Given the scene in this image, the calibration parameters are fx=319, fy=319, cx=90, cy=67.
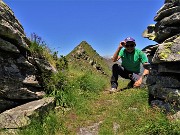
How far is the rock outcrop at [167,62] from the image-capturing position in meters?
10.9

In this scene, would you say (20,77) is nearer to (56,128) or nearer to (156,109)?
(56,128)

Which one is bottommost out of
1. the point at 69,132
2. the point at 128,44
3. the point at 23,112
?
the point at 69,132

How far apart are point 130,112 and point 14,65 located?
481 centimetres

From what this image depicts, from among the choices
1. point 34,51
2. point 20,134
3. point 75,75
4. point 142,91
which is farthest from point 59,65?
point 20,134

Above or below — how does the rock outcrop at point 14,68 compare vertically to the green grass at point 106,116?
above

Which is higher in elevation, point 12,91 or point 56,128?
point 12,91

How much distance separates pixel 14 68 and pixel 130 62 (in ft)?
20.7

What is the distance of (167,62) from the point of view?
1136 cm

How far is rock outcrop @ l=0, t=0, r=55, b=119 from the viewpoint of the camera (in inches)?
469

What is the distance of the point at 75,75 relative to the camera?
16.3 meters

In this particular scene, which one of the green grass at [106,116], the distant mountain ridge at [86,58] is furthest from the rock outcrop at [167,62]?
the distant mountain ridge at [86,58]

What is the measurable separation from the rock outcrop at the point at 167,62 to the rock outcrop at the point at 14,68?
15.1 feet

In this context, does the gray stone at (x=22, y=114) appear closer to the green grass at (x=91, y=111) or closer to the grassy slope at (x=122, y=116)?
the green grass at (x=91, y=111)

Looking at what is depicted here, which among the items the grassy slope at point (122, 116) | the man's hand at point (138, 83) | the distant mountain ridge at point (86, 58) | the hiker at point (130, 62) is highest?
the distant mountain ridge at point (86, 58)
